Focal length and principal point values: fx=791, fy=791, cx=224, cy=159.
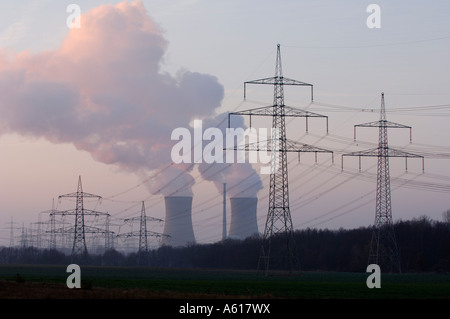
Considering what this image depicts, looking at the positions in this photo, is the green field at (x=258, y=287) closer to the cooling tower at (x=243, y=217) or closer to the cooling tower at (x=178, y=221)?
the cooling tower at (x=178, y=221)

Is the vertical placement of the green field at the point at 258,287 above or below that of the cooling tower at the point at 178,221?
below

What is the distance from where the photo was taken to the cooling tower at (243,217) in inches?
4938

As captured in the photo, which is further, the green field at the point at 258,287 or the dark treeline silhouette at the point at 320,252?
the dark treeline silhouette at the point at 320,252

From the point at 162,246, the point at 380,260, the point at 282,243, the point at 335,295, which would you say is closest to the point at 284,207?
the point at 335,295

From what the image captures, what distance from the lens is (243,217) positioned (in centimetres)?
13138

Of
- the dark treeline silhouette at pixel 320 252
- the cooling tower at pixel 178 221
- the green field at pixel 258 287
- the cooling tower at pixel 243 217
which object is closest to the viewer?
the green field at pixel 258 287

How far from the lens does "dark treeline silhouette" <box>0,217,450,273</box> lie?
284ft

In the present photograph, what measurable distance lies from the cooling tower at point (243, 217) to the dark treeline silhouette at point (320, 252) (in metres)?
4.48

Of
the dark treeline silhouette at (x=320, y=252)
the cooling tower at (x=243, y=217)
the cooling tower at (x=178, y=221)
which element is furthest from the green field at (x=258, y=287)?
the cooling tower at (x=243, y=217)

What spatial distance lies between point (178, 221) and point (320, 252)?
90.9 ft

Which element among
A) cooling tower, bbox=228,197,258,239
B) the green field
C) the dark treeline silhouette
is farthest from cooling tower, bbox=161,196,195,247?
the green field

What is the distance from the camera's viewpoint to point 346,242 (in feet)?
335

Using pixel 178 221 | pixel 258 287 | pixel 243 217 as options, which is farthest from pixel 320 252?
pixel 258 287
